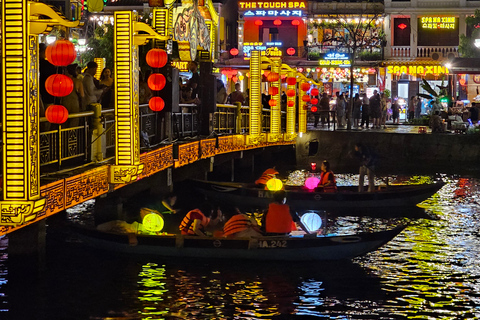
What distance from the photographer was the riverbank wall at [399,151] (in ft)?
120

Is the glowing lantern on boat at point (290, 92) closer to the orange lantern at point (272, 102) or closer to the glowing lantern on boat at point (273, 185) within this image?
the orange lantern at point (272, 102)

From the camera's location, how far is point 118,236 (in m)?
18.0

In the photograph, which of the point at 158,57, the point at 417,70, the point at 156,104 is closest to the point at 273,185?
the point at 156,104

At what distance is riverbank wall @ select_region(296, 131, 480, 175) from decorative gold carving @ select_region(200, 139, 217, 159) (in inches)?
506

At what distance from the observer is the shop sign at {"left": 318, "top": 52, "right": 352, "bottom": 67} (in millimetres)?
52050

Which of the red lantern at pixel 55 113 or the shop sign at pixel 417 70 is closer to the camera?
the red lantern at pixel 55 113

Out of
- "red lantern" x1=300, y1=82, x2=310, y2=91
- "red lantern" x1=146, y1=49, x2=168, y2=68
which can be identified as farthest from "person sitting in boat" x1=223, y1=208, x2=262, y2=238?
"red lantern" x1=300, y1=82, x2=310, y2=91

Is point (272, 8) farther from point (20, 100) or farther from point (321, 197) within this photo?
point (20, 100)

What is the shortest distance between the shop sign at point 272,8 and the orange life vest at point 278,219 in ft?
124

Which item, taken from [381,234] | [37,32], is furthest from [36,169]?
[381,234]

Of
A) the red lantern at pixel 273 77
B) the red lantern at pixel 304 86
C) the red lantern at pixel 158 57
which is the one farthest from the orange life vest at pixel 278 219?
the red lantern at pixel 304 86

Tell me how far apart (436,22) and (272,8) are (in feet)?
34.1

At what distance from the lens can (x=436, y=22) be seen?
54.6 metres

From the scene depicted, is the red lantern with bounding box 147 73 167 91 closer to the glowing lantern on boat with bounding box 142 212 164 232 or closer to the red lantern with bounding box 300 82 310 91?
the glowing lantern on boat with bounding box 142 212 164 232
